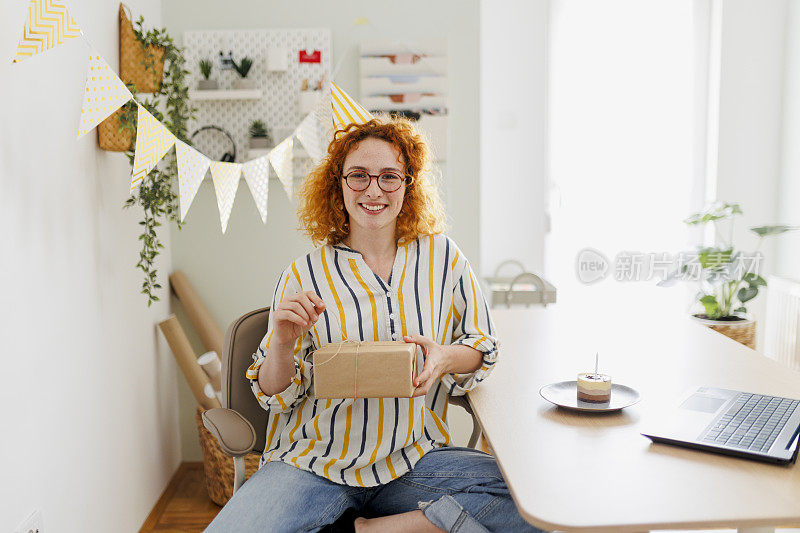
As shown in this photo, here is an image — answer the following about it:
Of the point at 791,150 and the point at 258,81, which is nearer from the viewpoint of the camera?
the point at 258,81

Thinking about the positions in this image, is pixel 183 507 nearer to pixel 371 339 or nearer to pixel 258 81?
pixel 371 339

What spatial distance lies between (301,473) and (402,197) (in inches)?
25.6

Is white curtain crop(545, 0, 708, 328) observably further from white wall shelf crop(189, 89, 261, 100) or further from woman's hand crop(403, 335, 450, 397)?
woman's hand crop(403, 335, 450, 397)

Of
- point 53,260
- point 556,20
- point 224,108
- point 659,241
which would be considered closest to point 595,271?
point 659,241

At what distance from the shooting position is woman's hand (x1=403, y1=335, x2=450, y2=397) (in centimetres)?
141

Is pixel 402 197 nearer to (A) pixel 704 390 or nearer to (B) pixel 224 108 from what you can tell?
(A) pixel 704 390

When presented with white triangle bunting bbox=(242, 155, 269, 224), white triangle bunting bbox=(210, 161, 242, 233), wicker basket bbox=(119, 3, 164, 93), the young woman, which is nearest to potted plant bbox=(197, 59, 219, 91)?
wicker basket bbox=(119, 3, 164, 93)

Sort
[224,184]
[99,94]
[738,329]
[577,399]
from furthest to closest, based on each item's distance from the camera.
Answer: [738,329], [224,184], [99,94], [577,399]

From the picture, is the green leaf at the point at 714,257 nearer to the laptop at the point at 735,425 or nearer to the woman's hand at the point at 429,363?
the laptop at the point at 735,425

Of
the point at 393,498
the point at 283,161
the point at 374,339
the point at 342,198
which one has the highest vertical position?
the point at 283,161

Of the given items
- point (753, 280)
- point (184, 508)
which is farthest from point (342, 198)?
point (753, 280)

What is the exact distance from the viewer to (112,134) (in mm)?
1988

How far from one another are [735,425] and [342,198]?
38.5 inches

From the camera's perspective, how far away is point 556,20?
3.41 meters
